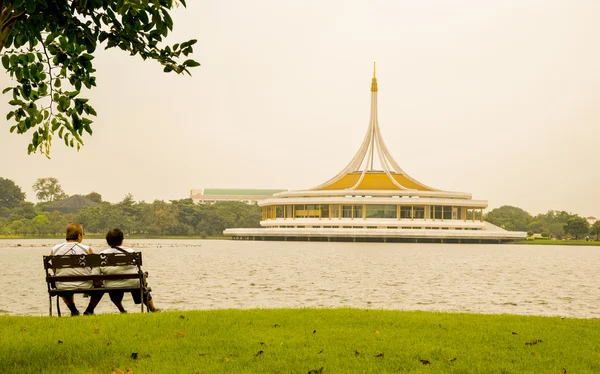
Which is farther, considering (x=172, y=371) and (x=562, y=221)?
(x=562, y=221)

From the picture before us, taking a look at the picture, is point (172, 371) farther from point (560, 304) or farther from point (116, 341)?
point (560, 304)

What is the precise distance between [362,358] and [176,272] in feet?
69.4

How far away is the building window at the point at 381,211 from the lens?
290ft

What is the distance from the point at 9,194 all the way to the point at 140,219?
126 ft

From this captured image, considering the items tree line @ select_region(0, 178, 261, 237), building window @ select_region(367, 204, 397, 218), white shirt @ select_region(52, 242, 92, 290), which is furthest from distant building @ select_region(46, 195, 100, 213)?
white shirt @ select_region(52, 242, 92, 290)

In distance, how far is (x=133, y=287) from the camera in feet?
35.5

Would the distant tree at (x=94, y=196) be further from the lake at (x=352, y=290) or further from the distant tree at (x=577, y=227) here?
the lake at (x=352, y=290)

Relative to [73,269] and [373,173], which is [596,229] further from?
[73,269]

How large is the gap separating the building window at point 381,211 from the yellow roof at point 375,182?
2.42m

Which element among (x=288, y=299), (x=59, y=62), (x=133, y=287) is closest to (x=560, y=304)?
(x=288, y=299)

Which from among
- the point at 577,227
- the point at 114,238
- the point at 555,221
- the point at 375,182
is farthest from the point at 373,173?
the point at 114,238

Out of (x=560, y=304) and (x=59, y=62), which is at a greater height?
(x=59, y=62)

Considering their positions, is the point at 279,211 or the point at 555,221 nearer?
the point at 279,211

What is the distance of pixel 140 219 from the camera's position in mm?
105438
